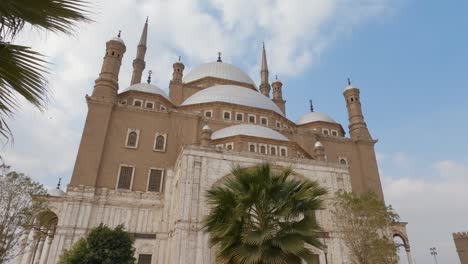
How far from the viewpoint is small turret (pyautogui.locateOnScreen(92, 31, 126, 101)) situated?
77.6 ft

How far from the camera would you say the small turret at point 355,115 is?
28.3 metres

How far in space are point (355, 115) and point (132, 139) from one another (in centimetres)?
1909

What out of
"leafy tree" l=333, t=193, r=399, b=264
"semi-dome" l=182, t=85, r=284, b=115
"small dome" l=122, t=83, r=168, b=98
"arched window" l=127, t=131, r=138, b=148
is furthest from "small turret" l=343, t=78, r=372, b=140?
"arched window" l=127, t=131, r=138, b=148

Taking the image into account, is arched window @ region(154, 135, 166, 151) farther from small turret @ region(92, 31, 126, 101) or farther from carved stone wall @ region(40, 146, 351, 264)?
small turret @ region(92, 31, 126, 101)

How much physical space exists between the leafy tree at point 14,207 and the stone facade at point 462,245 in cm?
3496

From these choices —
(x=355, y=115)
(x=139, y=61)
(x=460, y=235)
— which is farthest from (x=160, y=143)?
(x=460, y=235)

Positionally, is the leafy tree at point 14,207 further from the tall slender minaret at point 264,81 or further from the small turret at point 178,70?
the tall slender minaret at point 264,81

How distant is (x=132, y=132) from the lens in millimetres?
22609

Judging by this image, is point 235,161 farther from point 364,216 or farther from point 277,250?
point 277,250

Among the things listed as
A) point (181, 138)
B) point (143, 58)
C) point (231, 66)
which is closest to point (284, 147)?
point (181, 138)

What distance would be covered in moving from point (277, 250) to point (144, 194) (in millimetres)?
14710

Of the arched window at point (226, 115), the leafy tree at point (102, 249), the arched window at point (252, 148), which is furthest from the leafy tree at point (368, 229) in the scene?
the arched window at point (226, 115)

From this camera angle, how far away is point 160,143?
22812 mm

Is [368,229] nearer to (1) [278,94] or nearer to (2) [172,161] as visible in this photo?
(2) [172,161]
